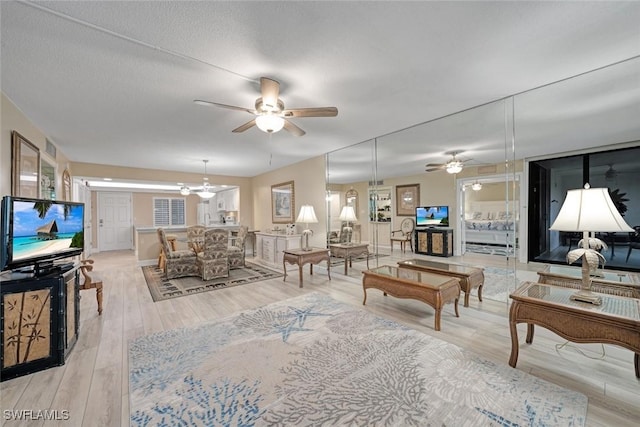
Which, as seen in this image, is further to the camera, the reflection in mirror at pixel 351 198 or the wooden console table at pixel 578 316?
the reflection in mirror at pixel 351 198

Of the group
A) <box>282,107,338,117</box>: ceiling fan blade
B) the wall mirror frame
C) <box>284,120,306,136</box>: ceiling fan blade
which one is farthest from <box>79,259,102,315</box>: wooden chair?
<box>282,107,338,117</box>: ceiling fan blade

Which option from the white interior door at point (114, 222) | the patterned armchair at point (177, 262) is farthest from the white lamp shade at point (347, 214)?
the white interior door at point (114, 222)

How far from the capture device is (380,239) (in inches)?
185

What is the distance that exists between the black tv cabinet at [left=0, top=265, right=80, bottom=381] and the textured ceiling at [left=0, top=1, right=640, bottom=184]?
181cm

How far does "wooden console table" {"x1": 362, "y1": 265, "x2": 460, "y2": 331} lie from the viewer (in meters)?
2.66

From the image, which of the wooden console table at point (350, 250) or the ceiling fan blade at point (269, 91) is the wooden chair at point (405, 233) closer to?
the wooden console table at point (350, 250)

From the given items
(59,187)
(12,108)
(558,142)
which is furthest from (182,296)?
(558,142)

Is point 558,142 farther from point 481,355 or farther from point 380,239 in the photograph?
point 481,355

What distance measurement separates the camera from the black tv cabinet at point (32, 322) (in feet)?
6.19

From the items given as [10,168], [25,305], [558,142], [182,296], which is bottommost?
[182,296]

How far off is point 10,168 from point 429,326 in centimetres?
485

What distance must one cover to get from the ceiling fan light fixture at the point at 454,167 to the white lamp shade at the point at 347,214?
6.51 ft

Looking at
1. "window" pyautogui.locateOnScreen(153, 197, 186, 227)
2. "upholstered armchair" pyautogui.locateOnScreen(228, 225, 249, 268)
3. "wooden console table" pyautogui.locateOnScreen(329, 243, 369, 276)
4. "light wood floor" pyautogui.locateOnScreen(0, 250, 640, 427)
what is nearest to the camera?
"light wood floor" pyautogui.locateOnScreen(0, 250, 640, 427)

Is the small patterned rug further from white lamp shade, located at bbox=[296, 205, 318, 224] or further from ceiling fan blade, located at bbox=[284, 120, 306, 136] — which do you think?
ceiling fan blade, located at bbox=[284, 120, 306, 136]
